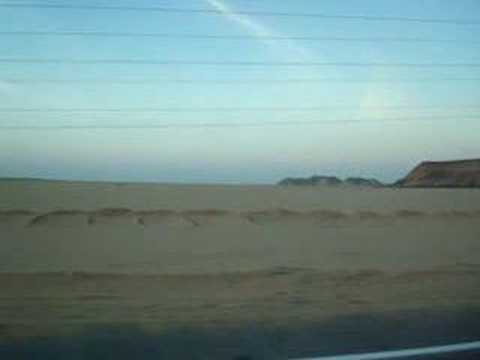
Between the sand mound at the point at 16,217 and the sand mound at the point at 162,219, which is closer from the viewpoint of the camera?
the sand mound at the point at 16,217

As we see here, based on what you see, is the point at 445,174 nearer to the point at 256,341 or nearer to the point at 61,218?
the point at 61,218

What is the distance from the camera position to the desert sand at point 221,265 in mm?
9992

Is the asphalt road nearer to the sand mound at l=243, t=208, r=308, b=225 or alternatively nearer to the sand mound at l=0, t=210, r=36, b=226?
the sand mound at l=0, t=210, r=36, b=226

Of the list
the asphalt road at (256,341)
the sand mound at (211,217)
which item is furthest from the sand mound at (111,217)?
the asphalt road at (256,341)

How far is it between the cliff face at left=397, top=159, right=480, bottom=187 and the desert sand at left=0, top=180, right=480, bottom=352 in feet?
130

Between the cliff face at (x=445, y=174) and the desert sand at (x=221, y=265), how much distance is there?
39695 mm

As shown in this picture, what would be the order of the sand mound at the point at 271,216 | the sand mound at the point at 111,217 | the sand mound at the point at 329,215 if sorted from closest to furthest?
the sand mound at the point at 111,217 < the sand mound at the point at 271,216 < the sand mound at the point at 329,215

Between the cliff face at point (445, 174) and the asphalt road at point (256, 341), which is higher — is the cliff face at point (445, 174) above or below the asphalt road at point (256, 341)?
above

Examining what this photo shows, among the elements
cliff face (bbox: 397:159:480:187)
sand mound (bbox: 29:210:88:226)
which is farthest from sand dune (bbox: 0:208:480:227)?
cliff face (bbox: 397:159:480:187)

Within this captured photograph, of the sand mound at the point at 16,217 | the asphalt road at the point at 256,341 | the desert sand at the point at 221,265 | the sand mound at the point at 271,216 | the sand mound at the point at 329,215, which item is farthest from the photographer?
the sand mound at the point at 329,215

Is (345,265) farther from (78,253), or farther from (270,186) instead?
(270,186)

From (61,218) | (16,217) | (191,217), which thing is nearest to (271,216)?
(191,217)

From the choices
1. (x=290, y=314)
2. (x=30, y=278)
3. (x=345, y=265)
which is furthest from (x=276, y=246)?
(x=290, y=314)

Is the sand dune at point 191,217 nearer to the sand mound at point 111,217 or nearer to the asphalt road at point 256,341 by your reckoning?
the sand mound at point 111,217
